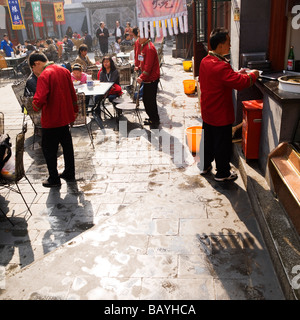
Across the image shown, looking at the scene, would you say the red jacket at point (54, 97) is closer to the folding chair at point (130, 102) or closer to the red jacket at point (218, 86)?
the red jacket at point (218, 86)

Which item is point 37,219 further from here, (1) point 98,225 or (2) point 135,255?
(2) point 135,255

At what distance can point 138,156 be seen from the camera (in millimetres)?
6250

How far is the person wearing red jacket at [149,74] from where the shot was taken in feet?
23.5

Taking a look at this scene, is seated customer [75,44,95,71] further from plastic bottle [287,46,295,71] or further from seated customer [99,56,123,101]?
plastic bottle [287,46,295,71]

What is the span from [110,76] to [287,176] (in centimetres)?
590

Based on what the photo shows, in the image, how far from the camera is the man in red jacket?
4.79 m

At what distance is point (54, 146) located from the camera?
5246mm

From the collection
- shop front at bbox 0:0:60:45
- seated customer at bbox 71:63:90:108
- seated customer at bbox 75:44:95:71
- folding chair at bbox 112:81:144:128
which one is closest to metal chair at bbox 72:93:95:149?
folding chair at bbox 112:81:144:128

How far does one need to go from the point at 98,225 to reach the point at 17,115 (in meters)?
6.11

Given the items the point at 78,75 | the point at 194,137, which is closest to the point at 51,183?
the point at 194,137

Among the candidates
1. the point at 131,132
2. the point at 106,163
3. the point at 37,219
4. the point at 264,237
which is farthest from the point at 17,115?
the point at 264,237

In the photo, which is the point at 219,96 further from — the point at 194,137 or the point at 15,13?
the point at 15,13

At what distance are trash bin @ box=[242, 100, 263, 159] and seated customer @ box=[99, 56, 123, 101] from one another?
13.8ft

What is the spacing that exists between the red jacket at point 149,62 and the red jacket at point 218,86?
2.87 m
